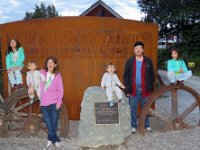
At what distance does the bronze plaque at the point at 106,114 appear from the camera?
6.83m

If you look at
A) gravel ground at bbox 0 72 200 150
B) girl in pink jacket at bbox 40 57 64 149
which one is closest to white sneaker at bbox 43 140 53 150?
girl in pink jacket at bbox 40 57 64 149

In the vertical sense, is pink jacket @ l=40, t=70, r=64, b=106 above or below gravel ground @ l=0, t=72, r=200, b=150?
above

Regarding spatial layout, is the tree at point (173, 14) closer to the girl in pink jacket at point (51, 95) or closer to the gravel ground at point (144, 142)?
the gravel ground at point (144, 142)

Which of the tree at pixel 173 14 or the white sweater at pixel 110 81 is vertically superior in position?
the tree at pixel 173 14

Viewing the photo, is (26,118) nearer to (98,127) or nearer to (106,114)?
(98,127)

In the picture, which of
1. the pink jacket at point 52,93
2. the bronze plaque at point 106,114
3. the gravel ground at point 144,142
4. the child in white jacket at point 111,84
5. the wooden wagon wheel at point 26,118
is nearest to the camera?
the pink jacket at point 52,93

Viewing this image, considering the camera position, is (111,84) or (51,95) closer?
(51,95)

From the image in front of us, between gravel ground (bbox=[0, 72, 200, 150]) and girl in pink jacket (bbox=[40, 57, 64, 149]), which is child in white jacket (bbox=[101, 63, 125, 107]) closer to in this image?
gravel ground (bbox=[0, 72, 200, 150])

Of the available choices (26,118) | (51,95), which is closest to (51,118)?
(51,95)

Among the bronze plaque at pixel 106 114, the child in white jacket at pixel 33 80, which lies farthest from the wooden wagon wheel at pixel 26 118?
the bronze plaque at pixel 106 114

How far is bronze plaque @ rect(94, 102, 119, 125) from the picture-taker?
6832 millimetres

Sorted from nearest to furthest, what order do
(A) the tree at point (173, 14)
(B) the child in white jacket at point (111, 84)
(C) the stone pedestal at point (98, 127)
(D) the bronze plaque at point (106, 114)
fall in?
(C) the stone pedestal at point (98, 127)
(D) the bronze plaque at point (106, 114)
(B) the child in white jacket at point (111, 84)
(A) the tree at point (173, 14)

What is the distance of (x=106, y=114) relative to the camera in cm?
689

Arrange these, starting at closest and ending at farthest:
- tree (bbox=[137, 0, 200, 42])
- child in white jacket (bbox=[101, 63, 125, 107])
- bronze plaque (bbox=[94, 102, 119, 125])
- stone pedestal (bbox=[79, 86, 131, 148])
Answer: stone pedestal (bbox=[79, 86, 131, 148]), bronze plaque (bbox=[94, 102, 119, 125]), child in white jacket (bbox=[101, 63, 125, 107]), tree (bbox=[137, 0, 200, 42])
